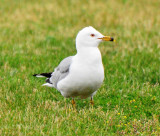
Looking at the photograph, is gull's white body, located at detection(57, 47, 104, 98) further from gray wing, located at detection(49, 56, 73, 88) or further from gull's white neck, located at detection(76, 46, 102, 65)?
gray wing, located at detection(49, 56, 73, 88)

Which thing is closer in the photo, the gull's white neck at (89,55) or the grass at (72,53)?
the grass at (72,53)

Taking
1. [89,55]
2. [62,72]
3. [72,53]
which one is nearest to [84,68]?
[89,55]

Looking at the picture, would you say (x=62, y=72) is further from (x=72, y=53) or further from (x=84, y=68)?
(x=72, y=53)

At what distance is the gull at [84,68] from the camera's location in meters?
5.41

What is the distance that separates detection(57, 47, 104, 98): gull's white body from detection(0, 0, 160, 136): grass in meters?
0.41

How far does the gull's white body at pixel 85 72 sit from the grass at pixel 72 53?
16.0 inches

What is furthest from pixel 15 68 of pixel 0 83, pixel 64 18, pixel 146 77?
pixel 64 18

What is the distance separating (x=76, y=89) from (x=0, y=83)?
1986mm

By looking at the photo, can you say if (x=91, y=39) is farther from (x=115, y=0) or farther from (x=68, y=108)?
(x=115, y=0)

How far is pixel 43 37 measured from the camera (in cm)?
1043

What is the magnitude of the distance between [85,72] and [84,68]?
0.07 metres

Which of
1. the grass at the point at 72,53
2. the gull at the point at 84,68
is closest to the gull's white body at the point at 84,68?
the gull at the point at 84,68

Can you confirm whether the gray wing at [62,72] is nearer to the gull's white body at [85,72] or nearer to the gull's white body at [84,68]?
the gull's white body at [84,68]

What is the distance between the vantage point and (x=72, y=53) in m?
9.20
